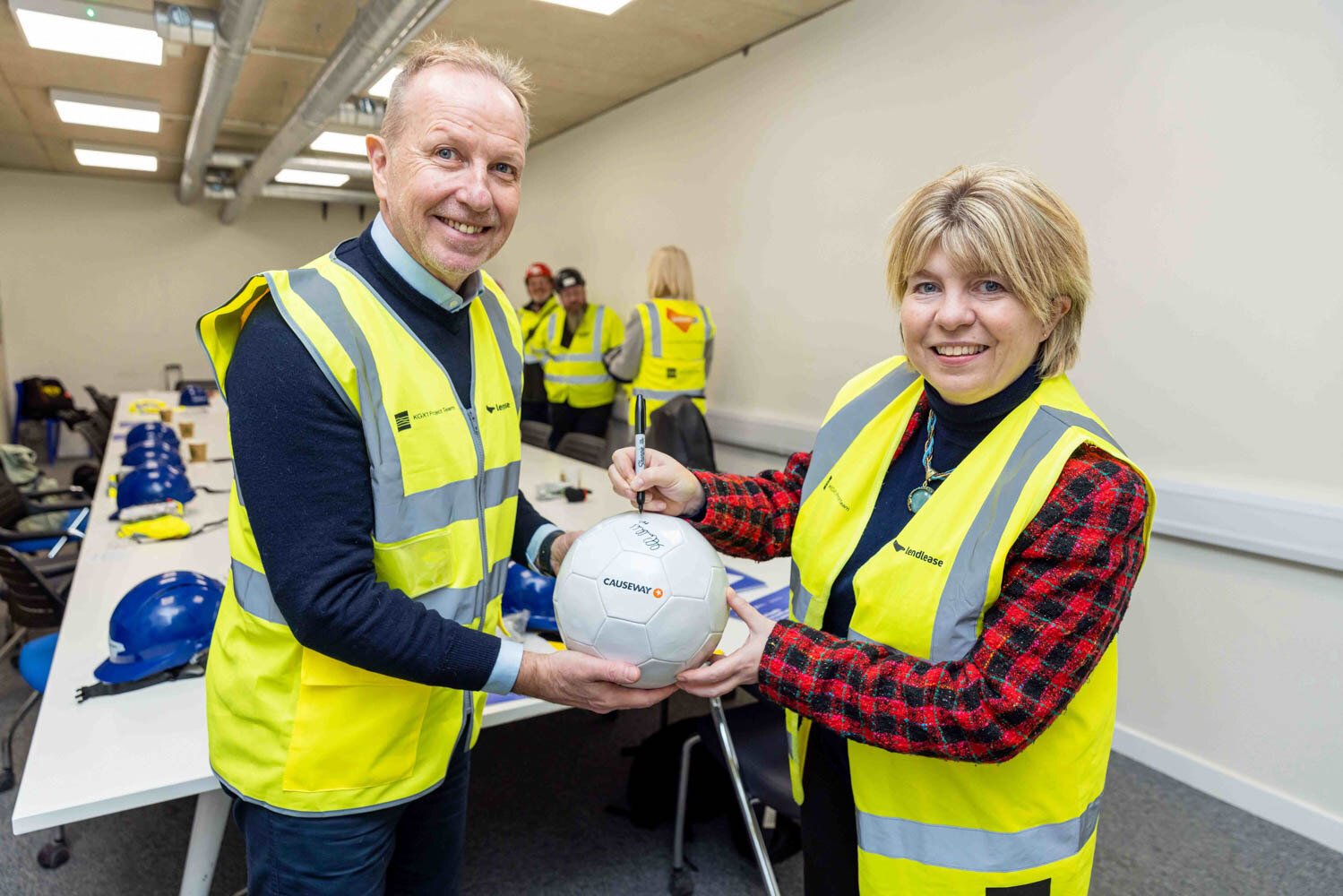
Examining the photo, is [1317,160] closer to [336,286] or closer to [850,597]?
[850,597]

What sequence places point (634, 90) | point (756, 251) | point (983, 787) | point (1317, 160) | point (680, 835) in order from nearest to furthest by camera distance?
point (983, 787)
point (680, 835)
point (1317, 160)
point (756, 251)
point (634, 90)

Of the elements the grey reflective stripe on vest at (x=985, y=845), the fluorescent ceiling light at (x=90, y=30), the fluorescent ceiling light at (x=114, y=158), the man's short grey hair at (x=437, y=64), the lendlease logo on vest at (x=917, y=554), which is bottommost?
the grey reflective stripe on vest at (x=985, y=845)

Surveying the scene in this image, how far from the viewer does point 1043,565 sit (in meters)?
0.97

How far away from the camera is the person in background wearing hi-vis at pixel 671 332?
493 centimetres

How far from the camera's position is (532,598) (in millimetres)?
2004

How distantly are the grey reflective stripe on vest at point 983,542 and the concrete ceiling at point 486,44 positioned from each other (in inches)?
150

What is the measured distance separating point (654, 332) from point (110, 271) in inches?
324

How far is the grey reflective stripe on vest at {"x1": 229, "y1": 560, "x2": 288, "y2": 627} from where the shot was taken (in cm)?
108

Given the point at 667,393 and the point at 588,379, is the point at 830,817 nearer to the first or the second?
the point at 667,393

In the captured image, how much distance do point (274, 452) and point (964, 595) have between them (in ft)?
2.90

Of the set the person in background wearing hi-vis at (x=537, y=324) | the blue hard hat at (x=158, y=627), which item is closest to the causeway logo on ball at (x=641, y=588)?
the blue hard hat at (x=158, y=627)

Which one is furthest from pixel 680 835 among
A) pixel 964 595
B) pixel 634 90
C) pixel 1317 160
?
pixel 634 90

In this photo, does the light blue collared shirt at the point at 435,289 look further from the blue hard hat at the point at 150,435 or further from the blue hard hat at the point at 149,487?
the blue hard hat at the point at 150,435

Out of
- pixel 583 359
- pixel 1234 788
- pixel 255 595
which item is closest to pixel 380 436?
pixel 255 595
